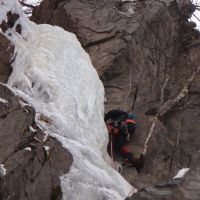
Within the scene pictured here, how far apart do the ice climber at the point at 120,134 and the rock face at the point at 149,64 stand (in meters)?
0.22

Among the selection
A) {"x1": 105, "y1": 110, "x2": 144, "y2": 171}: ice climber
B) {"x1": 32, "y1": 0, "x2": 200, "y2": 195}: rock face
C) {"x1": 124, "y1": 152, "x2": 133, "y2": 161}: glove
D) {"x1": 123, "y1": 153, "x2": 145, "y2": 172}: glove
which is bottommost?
{"x1": 123, "y1": 153, "x2": 145, "y2": 172}: glove

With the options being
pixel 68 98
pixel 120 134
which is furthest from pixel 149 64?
pixel 68 98

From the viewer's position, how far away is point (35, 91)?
8008 mm

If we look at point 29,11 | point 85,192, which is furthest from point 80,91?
point 29,11

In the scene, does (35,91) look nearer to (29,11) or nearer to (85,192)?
(85,192)

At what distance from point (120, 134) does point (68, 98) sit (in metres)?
1.52

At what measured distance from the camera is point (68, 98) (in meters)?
8.41

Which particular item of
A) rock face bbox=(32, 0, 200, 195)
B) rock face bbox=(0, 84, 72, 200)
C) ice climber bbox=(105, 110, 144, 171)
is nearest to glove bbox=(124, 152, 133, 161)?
ice climber bbox=(105, 110, 144, 171)

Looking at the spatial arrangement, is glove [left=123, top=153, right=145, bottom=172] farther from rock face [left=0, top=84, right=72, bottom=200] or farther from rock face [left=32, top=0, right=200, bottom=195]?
rock face [left=0, top=84, right=72, bottom=200]

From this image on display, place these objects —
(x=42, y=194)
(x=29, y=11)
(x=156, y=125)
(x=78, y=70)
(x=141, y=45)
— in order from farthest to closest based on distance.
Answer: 1. (x=29, y=11)
2. (x=141, y=45)
3. (x=156, y=125)
4. (x=78, y=70)
5. (x=42, y=194)

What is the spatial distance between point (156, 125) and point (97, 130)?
1.96m

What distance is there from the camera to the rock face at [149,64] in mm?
10141

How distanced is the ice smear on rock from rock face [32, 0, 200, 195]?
931 mm

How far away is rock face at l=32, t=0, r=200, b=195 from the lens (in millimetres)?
10141
